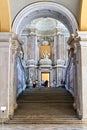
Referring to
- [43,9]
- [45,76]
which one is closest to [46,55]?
[45,76]

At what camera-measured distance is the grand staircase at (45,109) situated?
36.4 ft

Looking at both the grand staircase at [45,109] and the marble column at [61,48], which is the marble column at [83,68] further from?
the marble column at [61,48]

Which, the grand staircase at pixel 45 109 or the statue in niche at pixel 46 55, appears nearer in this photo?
the grand staircase at pixel 45 109

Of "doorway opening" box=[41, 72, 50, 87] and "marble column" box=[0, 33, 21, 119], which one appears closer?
"marble column" box=[0, 33, 21, 119]

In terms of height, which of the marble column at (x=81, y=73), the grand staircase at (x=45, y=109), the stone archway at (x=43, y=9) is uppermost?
the stone archway at (x=43, y=9)

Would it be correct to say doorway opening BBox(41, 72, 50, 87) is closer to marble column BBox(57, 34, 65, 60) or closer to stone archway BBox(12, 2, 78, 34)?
marble column BBox(57, 34, 65, 60)

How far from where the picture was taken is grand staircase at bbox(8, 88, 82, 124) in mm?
11102

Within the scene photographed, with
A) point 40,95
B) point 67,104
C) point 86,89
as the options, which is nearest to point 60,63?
point 40,95

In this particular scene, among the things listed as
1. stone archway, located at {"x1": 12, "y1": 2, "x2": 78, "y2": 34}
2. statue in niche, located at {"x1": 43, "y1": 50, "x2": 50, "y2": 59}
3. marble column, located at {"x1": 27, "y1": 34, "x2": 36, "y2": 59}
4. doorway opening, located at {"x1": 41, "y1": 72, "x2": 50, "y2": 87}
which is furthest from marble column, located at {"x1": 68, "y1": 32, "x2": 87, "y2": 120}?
statue in niche, located at {"x1": 43, "y1": 50, "x2": 50, "y2": 59}

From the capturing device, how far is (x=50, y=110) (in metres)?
12.2

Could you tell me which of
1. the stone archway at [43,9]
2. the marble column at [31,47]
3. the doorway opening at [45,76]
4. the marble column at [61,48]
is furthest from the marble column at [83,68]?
the doorway opening at [45,76]

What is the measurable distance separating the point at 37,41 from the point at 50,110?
14.7 meters

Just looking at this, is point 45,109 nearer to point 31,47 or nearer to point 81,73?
point 81,73

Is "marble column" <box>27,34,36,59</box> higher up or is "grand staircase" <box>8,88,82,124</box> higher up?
"marble column" <box>27,34,36,59</box>
